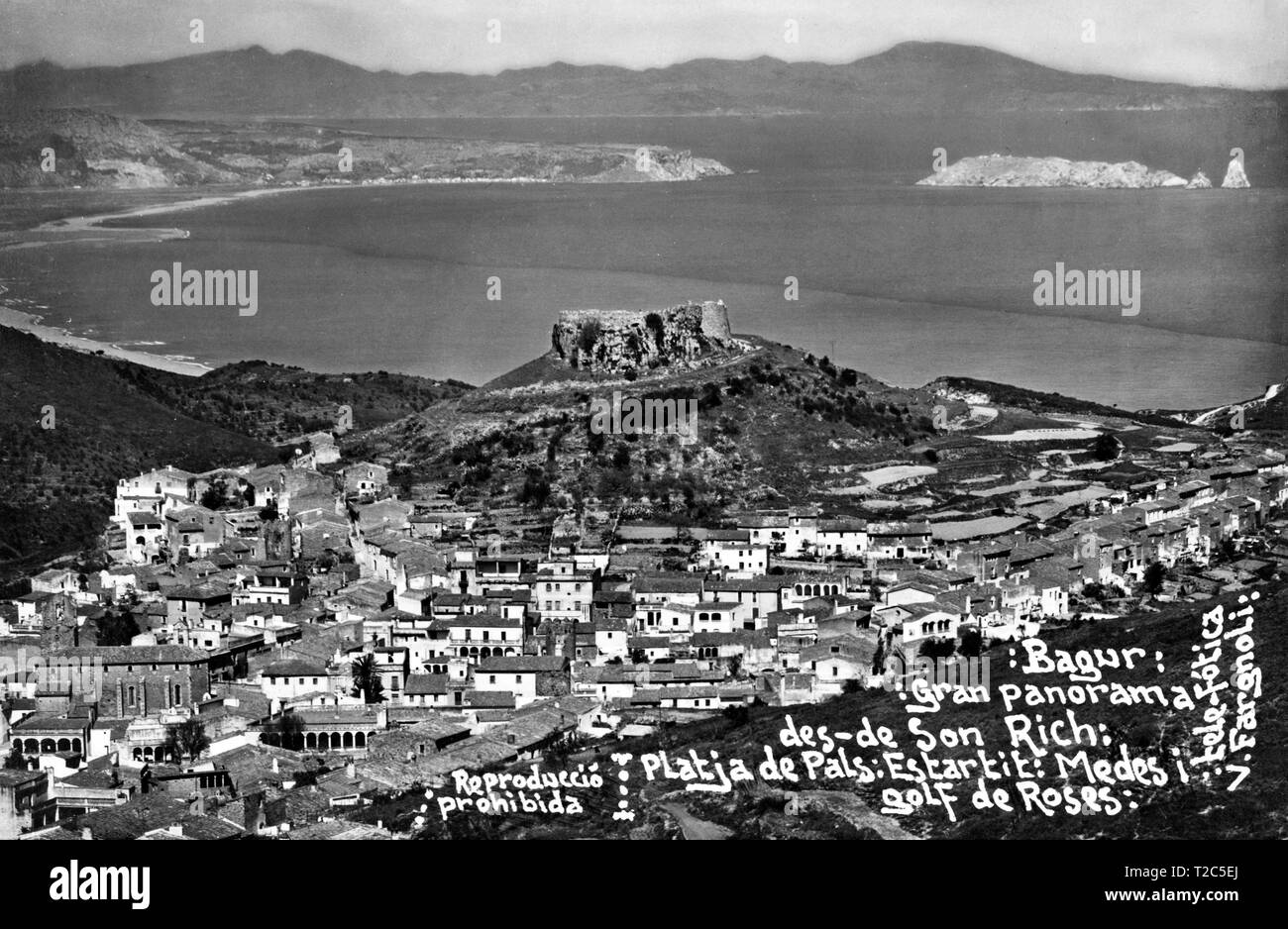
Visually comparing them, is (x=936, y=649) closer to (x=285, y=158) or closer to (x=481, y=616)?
(x=481, y=616)

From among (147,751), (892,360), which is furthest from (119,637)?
(892,360)

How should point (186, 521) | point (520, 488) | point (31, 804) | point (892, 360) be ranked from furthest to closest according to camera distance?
point (892, 360)
point (520, 488)
point (186, 521)
point (31, 804)

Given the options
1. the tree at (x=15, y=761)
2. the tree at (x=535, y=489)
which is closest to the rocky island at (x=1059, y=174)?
the tree at (x=535, y=489)

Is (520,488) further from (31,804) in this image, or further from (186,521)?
(31,804)

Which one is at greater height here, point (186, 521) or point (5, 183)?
point (5, 183)

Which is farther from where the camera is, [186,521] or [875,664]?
[186,521]

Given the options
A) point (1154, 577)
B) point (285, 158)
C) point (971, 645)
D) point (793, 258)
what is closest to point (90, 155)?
point (285, 158)

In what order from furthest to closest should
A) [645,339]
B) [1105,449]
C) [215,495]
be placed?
[645,339] → [1105,449] → [215,495]

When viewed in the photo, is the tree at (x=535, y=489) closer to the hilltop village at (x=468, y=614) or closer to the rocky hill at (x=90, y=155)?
the hilltop village at (x=468, y=614)
